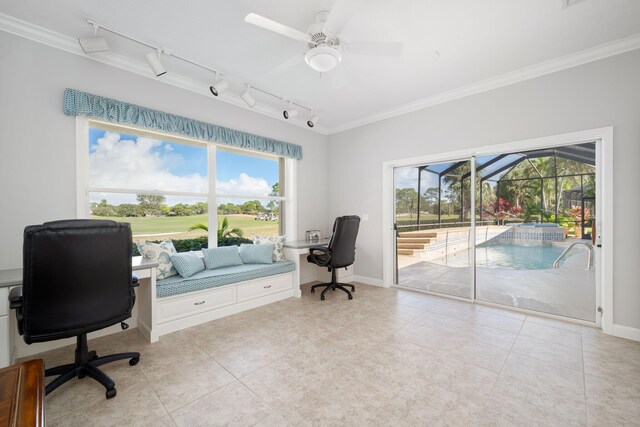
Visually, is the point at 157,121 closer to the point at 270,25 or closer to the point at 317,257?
the point at 270,25

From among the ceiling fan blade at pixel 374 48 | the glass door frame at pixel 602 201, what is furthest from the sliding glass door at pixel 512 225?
the ceiling fan blade at pixel 374 48

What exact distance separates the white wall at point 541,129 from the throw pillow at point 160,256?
9.53ft

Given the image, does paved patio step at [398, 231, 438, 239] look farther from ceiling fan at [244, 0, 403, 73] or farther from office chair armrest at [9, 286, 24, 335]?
office chair armrest at [9, 286, 24, 335]

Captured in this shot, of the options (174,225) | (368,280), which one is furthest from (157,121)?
(368,280)

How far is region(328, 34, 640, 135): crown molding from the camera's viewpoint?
8.23ft

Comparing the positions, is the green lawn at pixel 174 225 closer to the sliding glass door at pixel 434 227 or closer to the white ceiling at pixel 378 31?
the white ceiling at pixel 378 31

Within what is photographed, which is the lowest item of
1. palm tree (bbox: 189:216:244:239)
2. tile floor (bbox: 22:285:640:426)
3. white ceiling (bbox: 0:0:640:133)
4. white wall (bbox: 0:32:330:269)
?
tile floor (bbox: 22:285:640:426)

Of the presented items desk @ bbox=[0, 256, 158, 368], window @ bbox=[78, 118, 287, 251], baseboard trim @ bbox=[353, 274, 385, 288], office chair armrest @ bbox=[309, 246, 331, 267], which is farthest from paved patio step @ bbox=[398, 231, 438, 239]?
desk @ bbox=[0, 256, 158, 368]

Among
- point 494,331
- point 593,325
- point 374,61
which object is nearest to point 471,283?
point 494,331

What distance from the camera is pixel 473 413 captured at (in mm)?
1606

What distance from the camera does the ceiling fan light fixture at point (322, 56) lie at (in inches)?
82.2

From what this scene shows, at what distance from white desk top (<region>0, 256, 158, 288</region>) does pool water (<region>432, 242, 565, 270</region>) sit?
3.82 metres

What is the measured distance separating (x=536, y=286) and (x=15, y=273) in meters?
5.19

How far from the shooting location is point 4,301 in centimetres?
180
